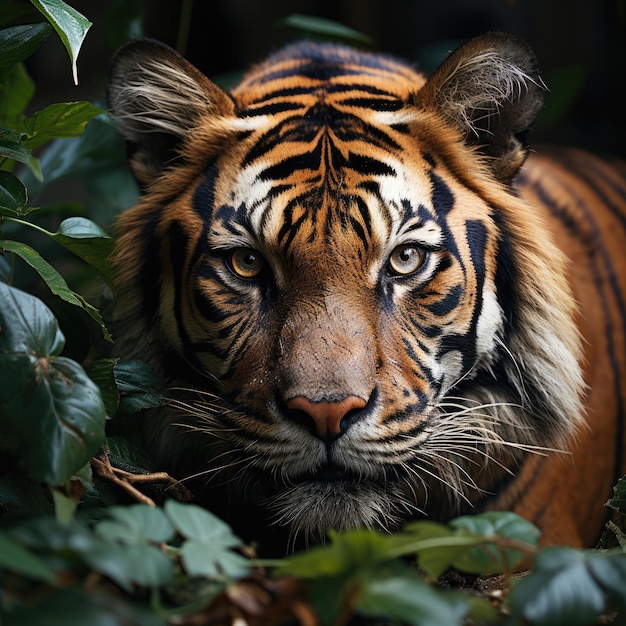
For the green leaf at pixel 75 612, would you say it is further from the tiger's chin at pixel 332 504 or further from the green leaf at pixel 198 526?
the tiger's chin at pixel 332 504

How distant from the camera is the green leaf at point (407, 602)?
2.72 ft

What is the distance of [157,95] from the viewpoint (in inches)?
72.6

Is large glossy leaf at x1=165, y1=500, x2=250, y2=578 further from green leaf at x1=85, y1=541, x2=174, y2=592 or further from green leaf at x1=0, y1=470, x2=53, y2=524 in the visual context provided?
green leaf at x1=0, y1=470, x2=53, y2=524

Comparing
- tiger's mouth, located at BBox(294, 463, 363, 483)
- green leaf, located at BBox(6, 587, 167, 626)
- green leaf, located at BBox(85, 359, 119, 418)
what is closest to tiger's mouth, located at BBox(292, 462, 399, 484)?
tiger's mouth, located at BBox(294, 463, 363, 483)

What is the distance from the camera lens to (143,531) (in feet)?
3.19

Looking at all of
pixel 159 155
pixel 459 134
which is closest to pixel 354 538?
pixel 459 134

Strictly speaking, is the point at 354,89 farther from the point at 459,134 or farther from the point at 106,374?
the point at 106,374

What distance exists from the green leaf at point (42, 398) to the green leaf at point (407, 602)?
45 cm

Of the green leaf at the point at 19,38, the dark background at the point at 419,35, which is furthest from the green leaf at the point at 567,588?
the dark background at the point at 419,35

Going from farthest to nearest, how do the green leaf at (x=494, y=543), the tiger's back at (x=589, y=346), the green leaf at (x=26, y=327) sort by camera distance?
the tiger's back at (x=589, y=346)
the green leaf at (x=26, y=327)
the green leaf at (x=494, y=543)

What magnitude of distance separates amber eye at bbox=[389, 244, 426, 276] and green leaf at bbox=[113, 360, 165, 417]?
0.53 meters

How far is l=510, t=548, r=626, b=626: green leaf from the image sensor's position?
2.96 feet

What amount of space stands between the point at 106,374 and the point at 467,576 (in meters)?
0.77

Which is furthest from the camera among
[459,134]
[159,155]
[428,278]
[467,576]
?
[159,155]
